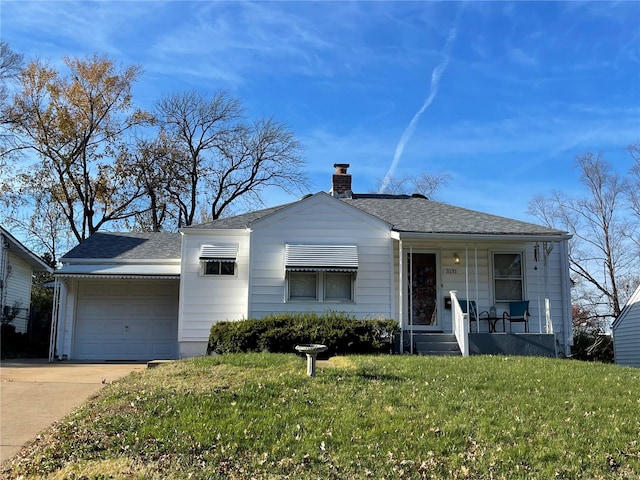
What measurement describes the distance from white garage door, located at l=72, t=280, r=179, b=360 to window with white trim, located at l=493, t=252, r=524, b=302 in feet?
28.3

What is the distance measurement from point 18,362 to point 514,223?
13143mm

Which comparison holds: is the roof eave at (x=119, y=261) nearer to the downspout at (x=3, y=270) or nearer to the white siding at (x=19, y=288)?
the downspout at (x=3, y=270)

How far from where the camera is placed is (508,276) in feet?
48.4

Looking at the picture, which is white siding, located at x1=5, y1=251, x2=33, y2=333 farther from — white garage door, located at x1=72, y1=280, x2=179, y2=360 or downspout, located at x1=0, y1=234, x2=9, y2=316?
white garage door, located at x1=72, y1=280, x2=179, y2=360

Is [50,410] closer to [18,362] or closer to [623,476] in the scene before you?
[623,476]

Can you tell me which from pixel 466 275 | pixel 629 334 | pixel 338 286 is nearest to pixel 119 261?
pixel 338 286

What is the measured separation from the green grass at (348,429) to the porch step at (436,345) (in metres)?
4.29

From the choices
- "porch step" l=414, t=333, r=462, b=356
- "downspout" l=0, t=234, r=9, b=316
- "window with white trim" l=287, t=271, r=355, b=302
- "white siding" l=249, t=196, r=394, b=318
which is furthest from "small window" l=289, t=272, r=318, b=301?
"downspout" l=0, t=234, r=9, b=316

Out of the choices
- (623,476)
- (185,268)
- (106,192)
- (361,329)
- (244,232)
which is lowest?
(623,476)

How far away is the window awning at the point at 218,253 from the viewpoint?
14.2 m

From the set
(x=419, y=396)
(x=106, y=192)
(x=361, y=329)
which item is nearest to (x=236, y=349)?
(x=361, y=329)

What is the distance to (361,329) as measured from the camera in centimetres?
1266

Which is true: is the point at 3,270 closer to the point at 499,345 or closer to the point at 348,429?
the point at 499,345

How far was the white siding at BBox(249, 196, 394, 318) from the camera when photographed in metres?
14.0
